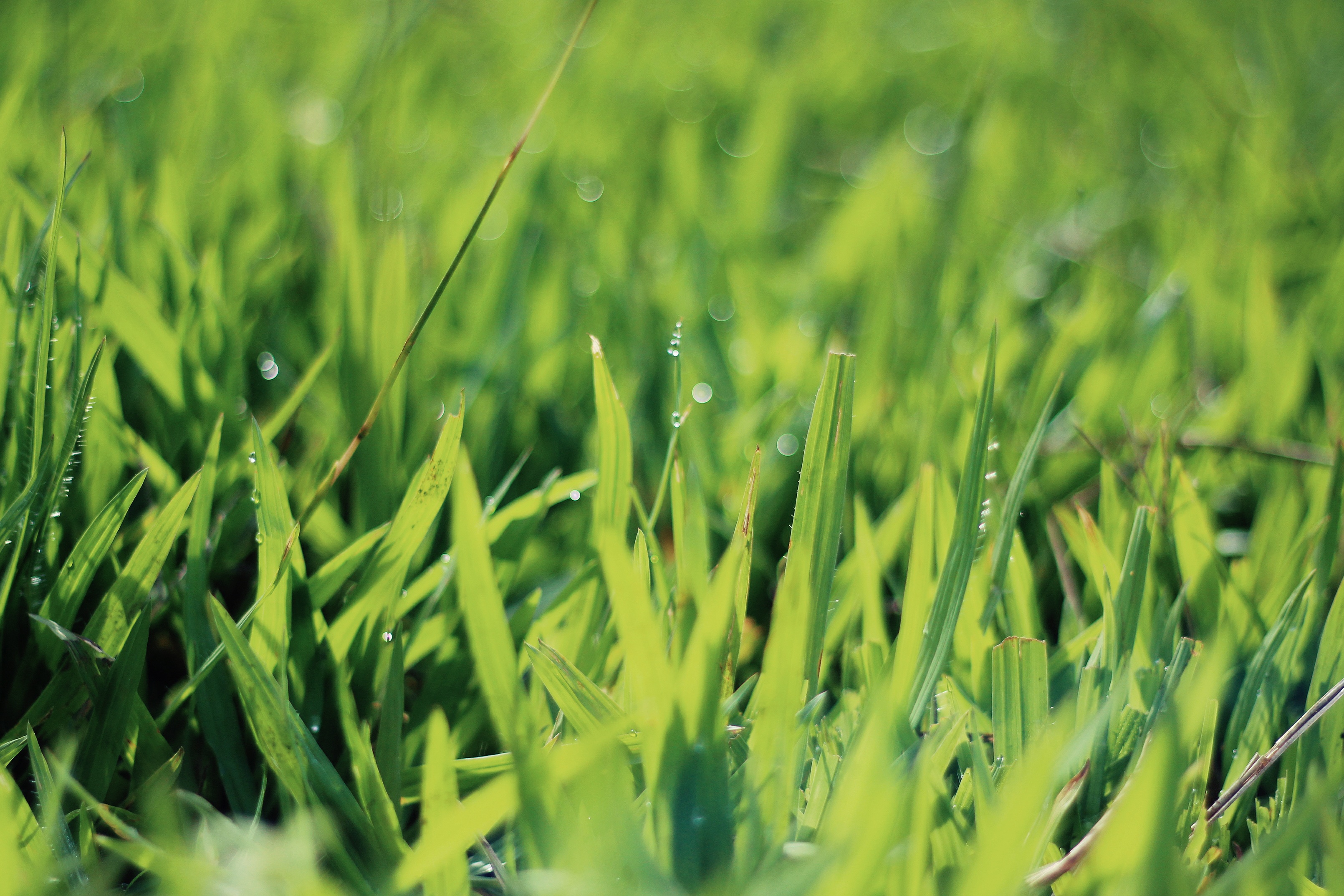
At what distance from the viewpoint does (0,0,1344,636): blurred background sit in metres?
0.68

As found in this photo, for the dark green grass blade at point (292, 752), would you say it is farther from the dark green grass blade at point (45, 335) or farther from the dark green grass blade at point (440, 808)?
the dark green grass blade at point (45, 335)

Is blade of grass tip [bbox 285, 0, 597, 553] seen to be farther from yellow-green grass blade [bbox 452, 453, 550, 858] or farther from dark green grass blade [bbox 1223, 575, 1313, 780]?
dark green grass blade [bbox 1223, 575, 1313, 780]

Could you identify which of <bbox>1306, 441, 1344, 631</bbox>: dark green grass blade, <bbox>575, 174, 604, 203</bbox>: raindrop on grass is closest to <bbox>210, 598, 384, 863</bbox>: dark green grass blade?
<bbox>1306, 441, 1344, 631</bbox>: dark green grass blade

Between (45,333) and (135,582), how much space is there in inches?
5.7

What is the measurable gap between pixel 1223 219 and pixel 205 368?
113 cm

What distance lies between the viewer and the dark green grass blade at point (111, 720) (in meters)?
0.45

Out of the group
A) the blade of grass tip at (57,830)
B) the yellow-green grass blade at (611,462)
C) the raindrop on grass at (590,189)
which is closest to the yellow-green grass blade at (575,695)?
the yellow-green grass blade at (611,462)

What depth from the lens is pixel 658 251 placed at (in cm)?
99

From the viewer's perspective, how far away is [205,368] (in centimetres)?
64

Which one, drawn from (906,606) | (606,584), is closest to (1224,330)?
(906,606)

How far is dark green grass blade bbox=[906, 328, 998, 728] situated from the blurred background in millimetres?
164

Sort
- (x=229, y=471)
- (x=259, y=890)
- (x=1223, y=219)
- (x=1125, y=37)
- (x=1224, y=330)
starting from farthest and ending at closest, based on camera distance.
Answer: (x=1125, y=37) < (x=1223, y=219) < (x=1224, y=330) < (x=229, y=471) < (x=259, y=890)

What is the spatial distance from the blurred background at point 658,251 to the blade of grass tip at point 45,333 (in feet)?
0.16

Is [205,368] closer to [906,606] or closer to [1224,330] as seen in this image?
[906,606]
